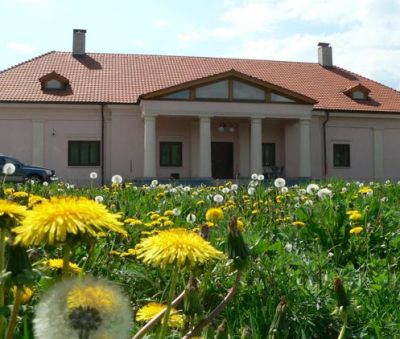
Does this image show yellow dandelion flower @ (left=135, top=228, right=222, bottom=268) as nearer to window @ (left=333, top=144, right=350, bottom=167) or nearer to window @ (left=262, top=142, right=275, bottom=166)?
window @ (left=262, top=142, right=275, bottom=166)

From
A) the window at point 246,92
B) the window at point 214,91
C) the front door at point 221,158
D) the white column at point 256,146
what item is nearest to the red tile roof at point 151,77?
the window at point 246,92

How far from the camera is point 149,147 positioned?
1093 inches

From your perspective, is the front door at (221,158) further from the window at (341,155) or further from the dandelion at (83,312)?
the dandelion at (83,312)

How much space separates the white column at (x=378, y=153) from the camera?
33.0 m

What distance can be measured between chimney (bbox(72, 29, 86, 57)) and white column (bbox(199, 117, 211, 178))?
10.4 meters

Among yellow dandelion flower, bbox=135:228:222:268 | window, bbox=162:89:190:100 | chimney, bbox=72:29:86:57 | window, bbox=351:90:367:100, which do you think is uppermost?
chimney, bbox=72:29:86:57

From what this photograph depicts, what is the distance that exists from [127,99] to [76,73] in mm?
4157

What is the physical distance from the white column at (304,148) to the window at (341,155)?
3.57 metres

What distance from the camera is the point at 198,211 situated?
6.57 m

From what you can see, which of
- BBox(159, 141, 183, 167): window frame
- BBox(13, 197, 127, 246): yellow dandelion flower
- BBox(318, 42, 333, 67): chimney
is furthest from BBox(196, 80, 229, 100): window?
BBox(13, 197, 127, 246): yellow dandelion flower

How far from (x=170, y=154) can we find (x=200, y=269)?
93.8 ft

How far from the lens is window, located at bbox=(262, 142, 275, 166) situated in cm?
3181

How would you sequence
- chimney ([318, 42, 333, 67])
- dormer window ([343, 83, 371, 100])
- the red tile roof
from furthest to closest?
chimney ([318, 42, 333, 67]) < dormer window ([343, 83, 371, 100]) < the red tile roof

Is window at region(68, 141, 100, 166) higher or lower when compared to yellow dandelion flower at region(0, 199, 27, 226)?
higher
